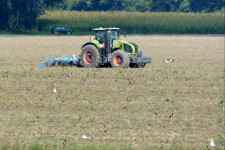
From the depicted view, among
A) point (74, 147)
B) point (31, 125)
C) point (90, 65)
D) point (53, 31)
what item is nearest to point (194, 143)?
point (74, 147)

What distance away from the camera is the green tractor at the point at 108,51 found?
23.8m

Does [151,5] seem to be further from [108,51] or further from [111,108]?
[111,108]

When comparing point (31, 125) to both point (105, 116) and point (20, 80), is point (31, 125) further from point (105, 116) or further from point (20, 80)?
point (20, 80)

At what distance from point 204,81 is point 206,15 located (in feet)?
208

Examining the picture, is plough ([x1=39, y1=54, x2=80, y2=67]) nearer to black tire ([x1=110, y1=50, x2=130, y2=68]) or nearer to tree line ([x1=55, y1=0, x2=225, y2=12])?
black tire ([x1=110, y1=50, x2=130, y2=68])

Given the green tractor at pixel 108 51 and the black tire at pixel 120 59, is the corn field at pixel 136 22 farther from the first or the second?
the black tire at pixel 120 59

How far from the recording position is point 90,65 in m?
24.4

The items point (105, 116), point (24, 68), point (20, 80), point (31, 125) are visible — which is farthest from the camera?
point (24, 68)

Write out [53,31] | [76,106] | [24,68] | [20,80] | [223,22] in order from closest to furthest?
[76,106] < [20,80] < [24,68] < [53,31] < [223,22]

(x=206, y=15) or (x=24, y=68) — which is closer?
(x=24, y=68)

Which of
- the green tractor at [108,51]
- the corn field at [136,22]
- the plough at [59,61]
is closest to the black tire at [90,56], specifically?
the green tractor at [108,51]

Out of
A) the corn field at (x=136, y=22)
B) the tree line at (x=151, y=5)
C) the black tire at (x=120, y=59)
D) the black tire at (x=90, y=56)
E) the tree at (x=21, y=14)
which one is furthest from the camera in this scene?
the tree line at (x=151, y=5)

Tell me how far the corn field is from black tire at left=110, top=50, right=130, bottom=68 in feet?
167

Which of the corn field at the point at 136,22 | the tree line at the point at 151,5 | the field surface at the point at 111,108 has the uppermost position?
the tree line at the point at 151,5
